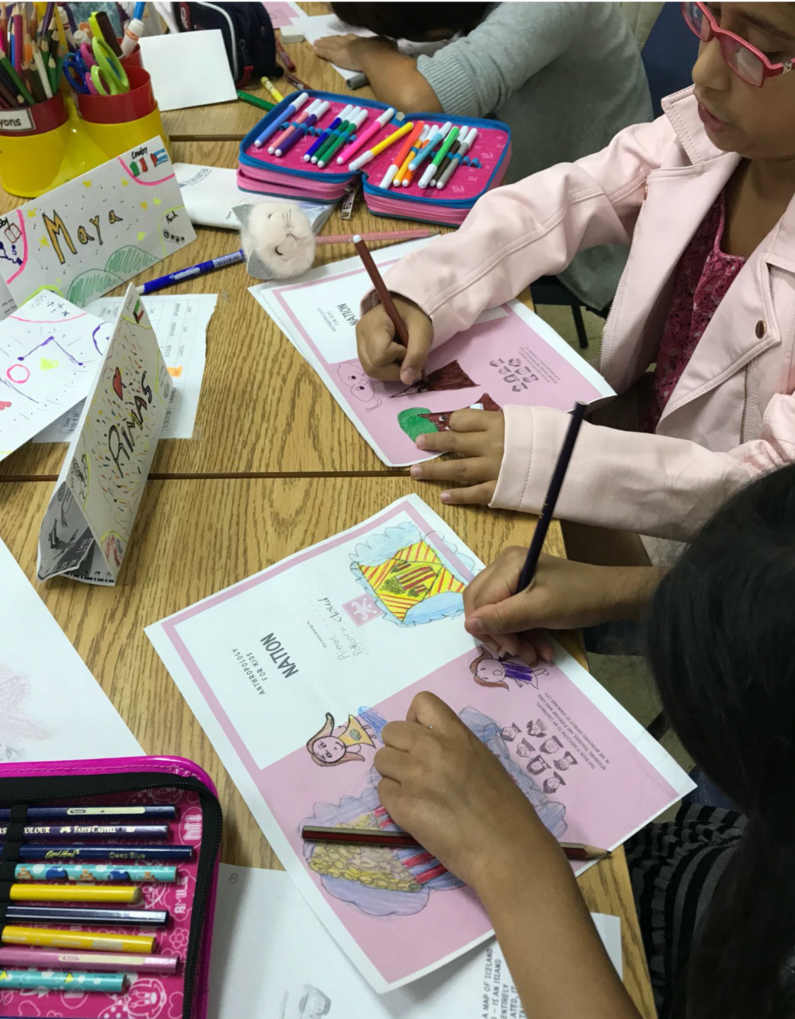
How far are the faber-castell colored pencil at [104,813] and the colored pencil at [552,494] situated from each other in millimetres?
288

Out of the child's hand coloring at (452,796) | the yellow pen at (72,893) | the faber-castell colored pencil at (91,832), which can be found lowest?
the child's hand coloring at (452,796)

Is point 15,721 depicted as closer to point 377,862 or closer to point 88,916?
point 88,916

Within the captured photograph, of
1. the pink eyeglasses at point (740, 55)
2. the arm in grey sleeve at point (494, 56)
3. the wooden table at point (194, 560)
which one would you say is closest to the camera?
the wooden table at point (194, 560)

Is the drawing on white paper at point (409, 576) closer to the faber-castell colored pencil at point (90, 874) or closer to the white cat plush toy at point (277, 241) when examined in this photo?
the faber-castell colored pencil at point (90, 874)

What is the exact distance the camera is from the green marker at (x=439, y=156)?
95 centimetres

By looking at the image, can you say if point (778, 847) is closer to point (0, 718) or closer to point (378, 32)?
point (0, 718)

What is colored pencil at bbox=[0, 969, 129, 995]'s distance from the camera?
39 cm

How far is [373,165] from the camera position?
38.6 inches

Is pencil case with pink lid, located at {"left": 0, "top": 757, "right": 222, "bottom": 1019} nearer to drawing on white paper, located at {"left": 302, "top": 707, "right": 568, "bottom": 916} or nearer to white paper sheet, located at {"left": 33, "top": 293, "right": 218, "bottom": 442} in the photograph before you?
drawing on white paper, located at {"left": 302, "top": 707, "right": 568, "bottom": 916}

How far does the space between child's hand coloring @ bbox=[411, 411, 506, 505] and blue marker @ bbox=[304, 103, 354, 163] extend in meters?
0.50

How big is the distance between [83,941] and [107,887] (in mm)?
28

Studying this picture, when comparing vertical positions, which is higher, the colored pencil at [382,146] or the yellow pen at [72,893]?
the colored pencil at [382,146]

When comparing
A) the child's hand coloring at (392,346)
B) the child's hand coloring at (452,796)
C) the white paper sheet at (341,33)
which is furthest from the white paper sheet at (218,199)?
the child's hand coloring at (452,796)

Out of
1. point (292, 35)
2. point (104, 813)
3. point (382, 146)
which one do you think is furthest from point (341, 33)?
point (104, 813)
